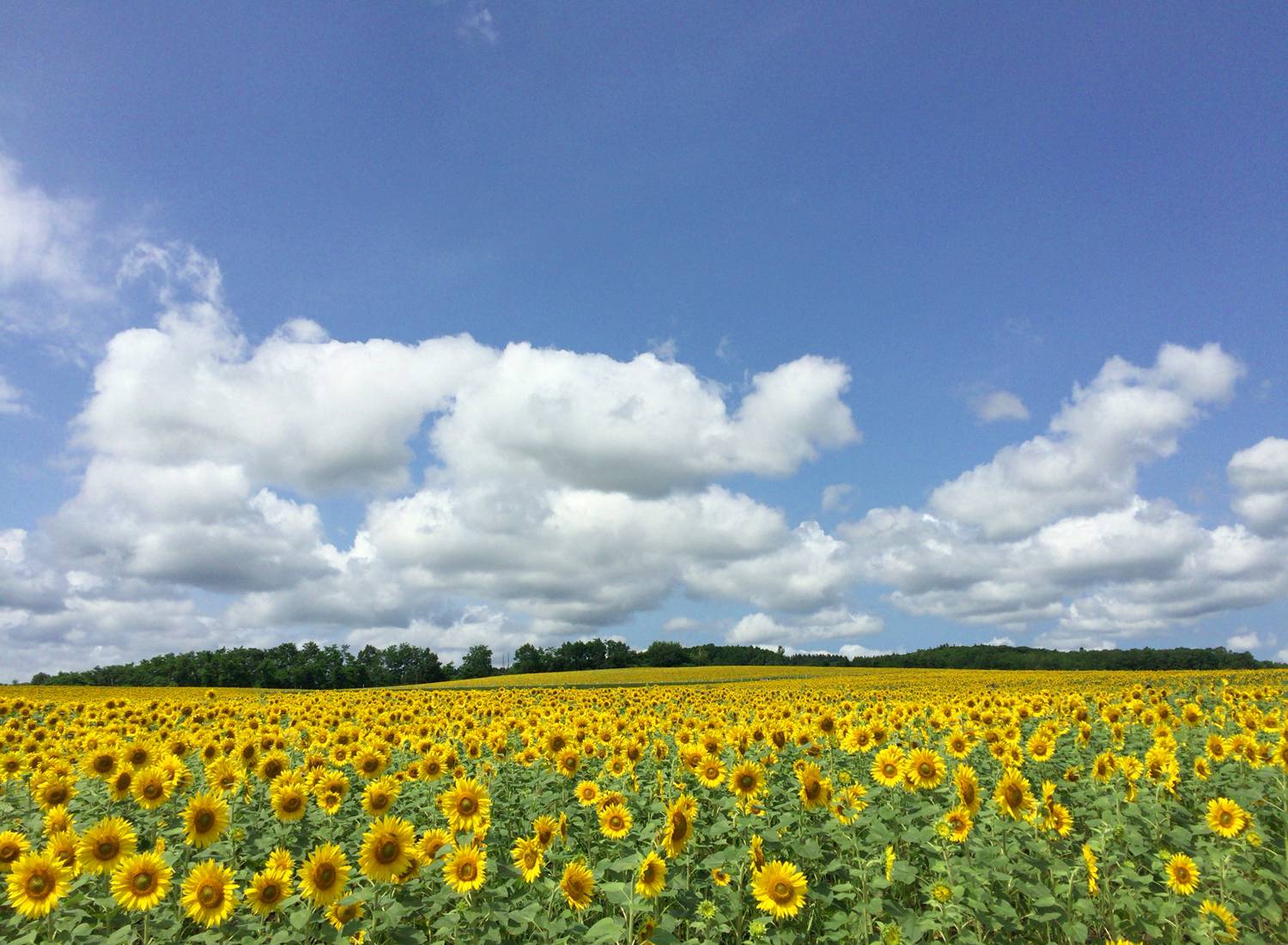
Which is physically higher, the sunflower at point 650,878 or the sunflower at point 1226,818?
the sunflower at point 650,878

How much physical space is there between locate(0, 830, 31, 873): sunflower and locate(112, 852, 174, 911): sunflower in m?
1.26

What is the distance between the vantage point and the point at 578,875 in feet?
19.5

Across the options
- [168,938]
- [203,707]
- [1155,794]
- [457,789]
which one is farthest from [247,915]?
[203,707]

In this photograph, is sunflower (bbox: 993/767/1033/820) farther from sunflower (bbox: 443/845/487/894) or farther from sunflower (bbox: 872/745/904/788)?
sunflower (bbox: 443/845/487/894)

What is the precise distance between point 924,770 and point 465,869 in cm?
509

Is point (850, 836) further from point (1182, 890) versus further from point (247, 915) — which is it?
point (247, 915)

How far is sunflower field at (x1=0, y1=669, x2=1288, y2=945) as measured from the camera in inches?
243

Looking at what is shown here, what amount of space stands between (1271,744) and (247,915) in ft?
41.0

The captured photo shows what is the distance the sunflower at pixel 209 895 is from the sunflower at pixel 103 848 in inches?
29.5

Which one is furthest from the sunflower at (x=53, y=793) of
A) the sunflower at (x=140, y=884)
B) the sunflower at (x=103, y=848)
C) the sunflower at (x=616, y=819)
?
the sunflower at (x=616, y=819)

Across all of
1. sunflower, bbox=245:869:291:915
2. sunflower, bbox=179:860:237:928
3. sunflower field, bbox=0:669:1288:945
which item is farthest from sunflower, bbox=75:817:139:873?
sunflower, bbox=245:869:291:915

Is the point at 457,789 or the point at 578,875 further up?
the point at 457,789

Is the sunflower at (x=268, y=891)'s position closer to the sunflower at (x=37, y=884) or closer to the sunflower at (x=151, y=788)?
the sunflower at (x=37, y=884)

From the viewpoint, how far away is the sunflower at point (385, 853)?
6.04m
